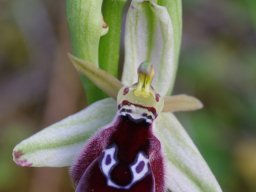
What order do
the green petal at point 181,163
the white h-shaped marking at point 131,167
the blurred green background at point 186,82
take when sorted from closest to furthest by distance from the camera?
1. the white h-shaped marking at point 131,167
2. the green petal at point 181,163
3. the blurred green background at point 186,82

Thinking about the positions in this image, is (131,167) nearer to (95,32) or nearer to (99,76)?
(99,76)

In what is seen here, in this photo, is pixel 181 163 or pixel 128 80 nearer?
pixel 181 163

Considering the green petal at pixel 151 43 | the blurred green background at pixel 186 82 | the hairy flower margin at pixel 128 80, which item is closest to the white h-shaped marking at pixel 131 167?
the hairy flower margin at pixel 128 80

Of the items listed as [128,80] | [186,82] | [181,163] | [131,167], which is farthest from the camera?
[186,82]

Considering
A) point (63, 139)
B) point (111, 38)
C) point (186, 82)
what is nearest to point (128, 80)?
point (111, 38)

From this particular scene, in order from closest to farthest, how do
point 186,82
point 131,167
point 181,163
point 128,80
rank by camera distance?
point 131,167 → point 181,163 → point 128,80 → point 186,82

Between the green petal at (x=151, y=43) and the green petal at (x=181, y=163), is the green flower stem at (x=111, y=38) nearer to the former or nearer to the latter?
the green petal at (x=151, y=43)

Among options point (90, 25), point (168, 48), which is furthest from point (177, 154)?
point (90, 25)
